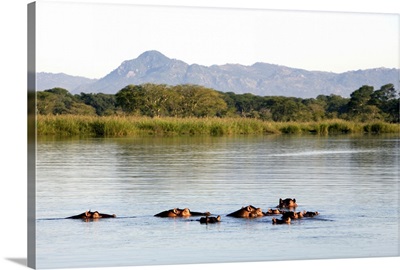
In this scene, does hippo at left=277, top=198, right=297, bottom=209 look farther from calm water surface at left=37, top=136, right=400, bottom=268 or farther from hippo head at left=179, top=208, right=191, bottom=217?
hippo head at left=179, top=208, right=191, bottom=217

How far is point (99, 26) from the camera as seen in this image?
10.7 meters

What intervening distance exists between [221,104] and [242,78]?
1.56 meters

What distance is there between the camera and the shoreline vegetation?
12.7 meters

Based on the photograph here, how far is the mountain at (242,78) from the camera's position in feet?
37.7

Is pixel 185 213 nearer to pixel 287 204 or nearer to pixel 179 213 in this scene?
pixel 179 213

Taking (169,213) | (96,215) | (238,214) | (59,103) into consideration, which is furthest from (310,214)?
(59,103)

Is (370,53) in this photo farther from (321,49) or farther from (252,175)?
(252,175)

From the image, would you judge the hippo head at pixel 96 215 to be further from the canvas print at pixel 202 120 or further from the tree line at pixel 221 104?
the tree line at pixel 221 104

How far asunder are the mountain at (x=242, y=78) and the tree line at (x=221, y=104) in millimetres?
140

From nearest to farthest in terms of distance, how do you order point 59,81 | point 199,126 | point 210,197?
point 59,81 < point 210,197 < point 199,126

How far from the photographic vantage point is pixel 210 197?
41.0ft

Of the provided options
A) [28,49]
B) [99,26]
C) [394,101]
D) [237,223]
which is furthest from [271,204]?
[28,49]

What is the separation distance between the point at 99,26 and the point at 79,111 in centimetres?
165

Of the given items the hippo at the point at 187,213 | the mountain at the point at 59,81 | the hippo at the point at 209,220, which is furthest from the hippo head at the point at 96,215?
the mountain at the point at 59,81
